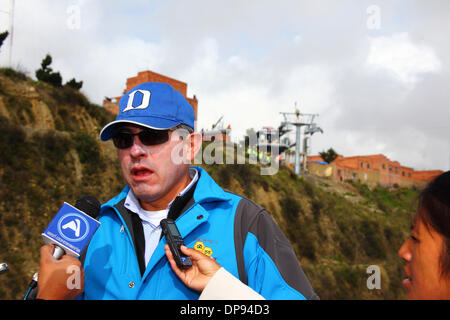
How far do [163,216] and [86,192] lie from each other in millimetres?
15666

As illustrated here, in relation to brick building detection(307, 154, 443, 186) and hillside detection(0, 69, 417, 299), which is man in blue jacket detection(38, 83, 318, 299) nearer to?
hillside detection(0, 69, 417, 299)

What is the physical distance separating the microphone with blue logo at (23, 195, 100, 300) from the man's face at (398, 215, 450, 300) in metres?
1.59

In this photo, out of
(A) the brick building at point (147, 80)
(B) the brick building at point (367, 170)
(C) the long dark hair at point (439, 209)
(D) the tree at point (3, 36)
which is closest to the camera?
(C) the long dark hair at point (439, 209)

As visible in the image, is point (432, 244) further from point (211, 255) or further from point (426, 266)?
point (211, 255)

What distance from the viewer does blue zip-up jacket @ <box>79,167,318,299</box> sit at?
2186mm

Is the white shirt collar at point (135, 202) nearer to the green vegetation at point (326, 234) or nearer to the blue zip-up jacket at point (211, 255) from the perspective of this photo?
the blue zip-up jacket at point (211, 255)

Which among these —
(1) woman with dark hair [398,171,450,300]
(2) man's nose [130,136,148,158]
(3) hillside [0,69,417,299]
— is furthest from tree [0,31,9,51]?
(1) woman with dark hair [398,171,450,300]

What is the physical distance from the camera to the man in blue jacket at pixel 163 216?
7.23 ft

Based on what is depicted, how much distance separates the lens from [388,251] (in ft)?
111

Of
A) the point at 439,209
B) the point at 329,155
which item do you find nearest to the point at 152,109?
the point at 439,209

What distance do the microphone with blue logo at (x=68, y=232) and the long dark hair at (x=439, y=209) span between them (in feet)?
5.35

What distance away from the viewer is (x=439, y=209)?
1535 millimetres

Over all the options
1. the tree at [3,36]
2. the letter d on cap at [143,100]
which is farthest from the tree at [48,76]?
the letter d on cap at [143,100]
